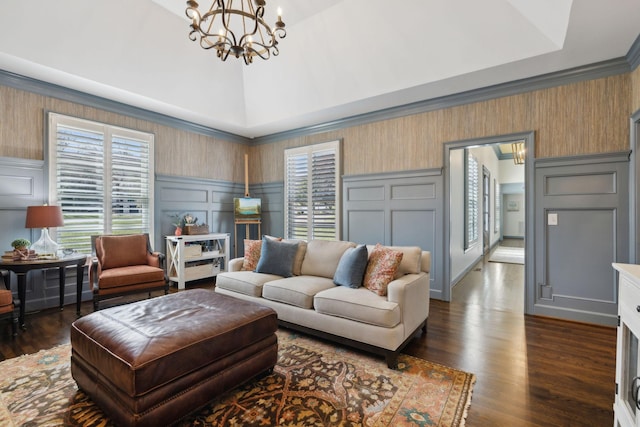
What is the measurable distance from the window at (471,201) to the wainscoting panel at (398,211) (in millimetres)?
2053

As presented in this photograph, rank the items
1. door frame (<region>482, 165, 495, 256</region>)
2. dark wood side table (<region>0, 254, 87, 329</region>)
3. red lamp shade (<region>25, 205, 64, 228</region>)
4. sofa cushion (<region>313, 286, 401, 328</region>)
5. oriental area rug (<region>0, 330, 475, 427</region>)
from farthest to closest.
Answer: door frame (<region>482, 165, 495, 256</region>)
red lamp shade (<region>25, 205, 64, 228</region>)
dark wood side table (<region>0, 254, 87, 329</region>)
sofa cushion (<region>313, 286, 401, 328</region>)
oriental area rug (<region>0, 330, 475, 427</region>)

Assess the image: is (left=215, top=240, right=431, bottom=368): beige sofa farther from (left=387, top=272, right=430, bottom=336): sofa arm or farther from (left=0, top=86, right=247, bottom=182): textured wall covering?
(left=0, top=86, right=247, bottom=182): textured wall covering

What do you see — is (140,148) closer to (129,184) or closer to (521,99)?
(129,184)

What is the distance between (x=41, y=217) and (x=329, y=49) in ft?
13.1

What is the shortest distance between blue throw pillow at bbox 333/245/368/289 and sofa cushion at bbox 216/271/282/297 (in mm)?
802

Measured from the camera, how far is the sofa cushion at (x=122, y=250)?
155 inches

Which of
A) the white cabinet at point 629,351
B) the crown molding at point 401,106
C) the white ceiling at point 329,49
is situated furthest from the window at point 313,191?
the white cabinet at point 629,351

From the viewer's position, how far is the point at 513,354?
8.72 ft

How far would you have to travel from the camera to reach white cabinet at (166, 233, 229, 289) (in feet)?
15.9

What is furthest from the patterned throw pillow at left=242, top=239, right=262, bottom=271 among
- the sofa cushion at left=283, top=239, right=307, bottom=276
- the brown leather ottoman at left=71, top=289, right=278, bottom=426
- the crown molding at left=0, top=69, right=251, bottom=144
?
the crown molding at left=0, top=69, right=251, bottom=144

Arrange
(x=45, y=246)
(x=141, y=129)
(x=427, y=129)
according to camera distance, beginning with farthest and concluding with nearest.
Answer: (x=141, y=129) < (x=427, y=129) < (x=45, y=246)

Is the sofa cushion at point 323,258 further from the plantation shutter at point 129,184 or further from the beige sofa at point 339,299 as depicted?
the plantation shutter at point 129,184

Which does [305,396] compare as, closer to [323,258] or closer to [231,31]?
[323,258]

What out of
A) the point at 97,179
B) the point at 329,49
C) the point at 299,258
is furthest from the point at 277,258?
the point at 97,179
